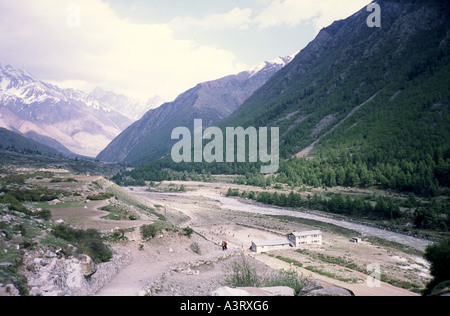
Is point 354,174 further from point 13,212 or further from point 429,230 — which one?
point 13,212

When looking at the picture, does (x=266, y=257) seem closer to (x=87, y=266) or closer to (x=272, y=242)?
(x=272, y=242)

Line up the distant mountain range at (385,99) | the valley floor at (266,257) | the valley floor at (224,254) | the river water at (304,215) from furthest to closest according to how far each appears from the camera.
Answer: the distant mountain range at (385,99)
the river water at (304,215)
the valley floor at (266,257)
the valley floor at (224,254)

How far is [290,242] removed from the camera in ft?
151

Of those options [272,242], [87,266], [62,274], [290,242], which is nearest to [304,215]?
[290,242]

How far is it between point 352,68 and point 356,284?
174 m

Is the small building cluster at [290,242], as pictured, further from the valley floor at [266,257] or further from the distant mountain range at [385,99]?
the distant mountain range at [385,99]

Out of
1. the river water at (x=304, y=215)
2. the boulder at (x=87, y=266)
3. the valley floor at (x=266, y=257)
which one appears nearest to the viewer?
the boulder at (x=87, y=266)

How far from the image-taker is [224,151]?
566ft

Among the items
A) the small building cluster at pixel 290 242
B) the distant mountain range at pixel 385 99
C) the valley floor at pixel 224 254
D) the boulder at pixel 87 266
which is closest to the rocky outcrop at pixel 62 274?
the boulder at pixel 87 266

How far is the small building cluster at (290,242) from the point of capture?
140 ft

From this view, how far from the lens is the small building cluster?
140 feet

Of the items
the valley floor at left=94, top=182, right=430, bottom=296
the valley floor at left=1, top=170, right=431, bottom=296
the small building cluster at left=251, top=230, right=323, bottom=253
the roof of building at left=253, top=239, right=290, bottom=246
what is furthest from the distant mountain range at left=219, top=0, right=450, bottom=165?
the roof of building at left=253, top=239, right=290, bottom=246
